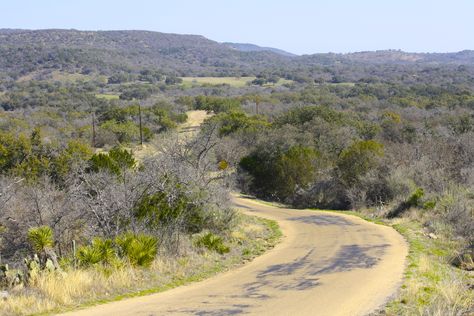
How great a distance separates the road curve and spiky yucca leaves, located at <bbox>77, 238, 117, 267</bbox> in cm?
181

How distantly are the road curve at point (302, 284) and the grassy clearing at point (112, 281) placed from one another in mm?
420

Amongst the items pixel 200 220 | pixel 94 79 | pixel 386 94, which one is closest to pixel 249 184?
pixel 200 220

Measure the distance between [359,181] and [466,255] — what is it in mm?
16363

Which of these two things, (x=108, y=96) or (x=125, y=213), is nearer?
(x=125, y=213)

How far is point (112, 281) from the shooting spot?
1266 cm

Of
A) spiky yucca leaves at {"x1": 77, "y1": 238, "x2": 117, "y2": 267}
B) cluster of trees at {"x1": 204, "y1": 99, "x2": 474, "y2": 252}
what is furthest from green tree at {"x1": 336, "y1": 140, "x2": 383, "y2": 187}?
spiky yucca leaves at {"x1": 77, "y1": 238, "x2": 117, "y2": 267}

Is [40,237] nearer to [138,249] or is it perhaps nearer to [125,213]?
[138,249]

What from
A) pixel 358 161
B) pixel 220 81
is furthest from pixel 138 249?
pixel 220 81

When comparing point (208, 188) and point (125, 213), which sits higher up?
point (208, 188)

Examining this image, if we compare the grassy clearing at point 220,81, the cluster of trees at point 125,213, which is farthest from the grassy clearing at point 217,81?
the cluster of trees at point 125,213

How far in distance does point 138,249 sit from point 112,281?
4.56 ft

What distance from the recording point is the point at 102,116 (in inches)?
2783

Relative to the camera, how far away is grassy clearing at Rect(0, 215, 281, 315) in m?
11.1

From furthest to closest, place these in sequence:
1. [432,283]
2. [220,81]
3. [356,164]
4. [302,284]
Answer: [220,81] < [356,164] < [302,284] < [432,283]
